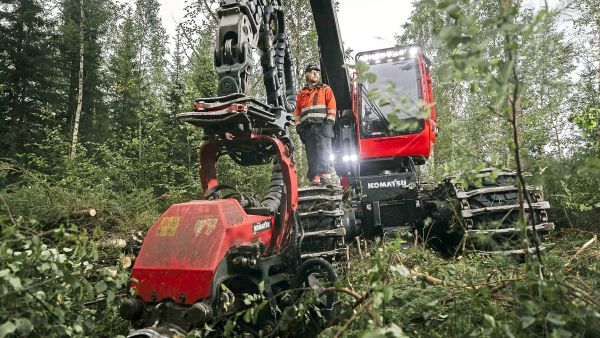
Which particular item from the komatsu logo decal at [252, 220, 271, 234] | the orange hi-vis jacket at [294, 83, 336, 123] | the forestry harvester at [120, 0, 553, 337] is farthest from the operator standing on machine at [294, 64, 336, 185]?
the komatsu logo decal at [252, 220, 271, 234]

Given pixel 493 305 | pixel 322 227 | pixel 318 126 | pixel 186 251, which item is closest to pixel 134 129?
pixel 318 126

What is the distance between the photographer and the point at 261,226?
11.3 ft

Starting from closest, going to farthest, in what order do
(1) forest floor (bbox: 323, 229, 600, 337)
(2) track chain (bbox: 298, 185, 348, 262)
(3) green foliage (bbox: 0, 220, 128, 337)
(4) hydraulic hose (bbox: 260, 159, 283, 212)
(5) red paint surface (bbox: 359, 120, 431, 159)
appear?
(1) forest floor (bbox: 323, 229, 600, 337)
(3) green foliage (bbox: 0, 220, 128, 337)
(4) hydraulic hose (bbox: 260, 159, 283, 212)
(2) track chain (bbox: 298, 185, 348, 262)
(5) red paint surface (bbox: 359, 120, 431, 159)

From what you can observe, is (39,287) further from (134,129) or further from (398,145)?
(134,129)

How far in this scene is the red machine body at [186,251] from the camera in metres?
2.60

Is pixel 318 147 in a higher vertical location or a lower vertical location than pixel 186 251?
higher

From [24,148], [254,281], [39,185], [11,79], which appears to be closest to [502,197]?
[254,281]

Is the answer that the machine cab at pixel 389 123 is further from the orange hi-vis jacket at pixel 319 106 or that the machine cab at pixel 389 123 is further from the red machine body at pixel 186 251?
the red machine body at pixel 186 251

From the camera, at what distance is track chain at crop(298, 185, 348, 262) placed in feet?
14.4

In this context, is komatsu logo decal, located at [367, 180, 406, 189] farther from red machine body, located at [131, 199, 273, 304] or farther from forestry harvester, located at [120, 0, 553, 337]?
red machine body, located at [131, 199, 273, 304]

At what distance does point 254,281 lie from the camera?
300 cm

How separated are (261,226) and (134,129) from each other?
52.6ft

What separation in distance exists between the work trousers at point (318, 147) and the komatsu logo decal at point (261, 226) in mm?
2245

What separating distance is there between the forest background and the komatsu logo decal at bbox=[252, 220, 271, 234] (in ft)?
3.41
